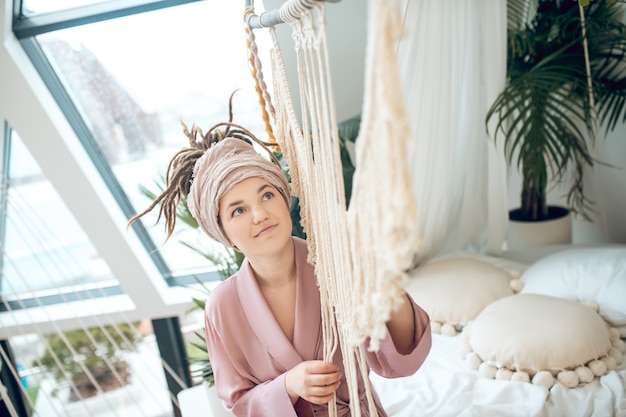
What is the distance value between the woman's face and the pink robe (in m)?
0.11

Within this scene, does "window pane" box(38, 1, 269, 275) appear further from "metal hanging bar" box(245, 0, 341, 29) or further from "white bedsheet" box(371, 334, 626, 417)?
"metal hanging bar" box(245, 0, 341, 29)

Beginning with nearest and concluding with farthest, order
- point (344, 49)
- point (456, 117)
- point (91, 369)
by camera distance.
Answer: point (456, 117) → point (344, 49) → point (91, 369)

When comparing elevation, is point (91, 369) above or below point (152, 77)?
below

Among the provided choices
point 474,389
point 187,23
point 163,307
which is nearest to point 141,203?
point 163,307

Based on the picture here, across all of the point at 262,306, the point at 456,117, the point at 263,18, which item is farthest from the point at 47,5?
the point at 262,306

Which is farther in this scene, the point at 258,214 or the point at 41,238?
the point at 41,238

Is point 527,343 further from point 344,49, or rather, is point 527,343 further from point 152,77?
point 152,77

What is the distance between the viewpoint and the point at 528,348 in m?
1.62

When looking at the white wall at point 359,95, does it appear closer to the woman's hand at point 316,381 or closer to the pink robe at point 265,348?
the pink robe at point 265,348

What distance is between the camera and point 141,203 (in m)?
3.29

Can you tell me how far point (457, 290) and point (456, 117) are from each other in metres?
0.66

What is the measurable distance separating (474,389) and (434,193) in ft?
2.79

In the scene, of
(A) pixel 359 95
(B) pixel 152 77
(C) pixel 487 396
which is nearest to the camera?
(C) pixel 487 396

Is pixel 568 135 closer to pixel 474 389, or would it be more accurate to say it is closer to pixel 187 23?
pixel 474 389
